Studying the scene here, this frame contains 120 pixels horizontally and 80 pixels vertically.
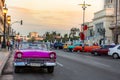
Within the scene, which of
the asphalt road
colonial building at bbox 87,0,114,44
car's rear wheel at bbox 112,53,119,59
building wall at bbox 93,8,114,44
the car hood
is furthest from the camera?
building wall at bbox 93,8,114,44

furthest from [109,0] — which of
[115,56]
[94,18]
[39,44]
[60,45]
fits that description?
[39,44]

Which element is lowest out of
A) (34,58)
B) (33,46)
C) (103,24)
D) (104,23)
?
(34,58)

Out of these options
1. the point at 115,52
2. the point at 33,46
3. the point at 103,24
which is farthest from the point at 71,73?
the point at 103,24

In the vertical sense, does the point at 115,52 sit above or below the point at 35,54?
below

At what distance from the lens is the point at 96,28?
456 ft

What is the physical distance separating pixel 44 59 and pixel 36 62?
0.40 meters

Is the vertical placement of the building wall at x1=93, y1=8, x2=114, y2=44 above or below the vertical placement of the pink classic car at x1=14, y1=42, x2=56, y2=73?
above

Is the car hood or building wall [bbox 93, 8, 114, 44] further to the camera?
building wall [bbox 93, 8, 114, 44]

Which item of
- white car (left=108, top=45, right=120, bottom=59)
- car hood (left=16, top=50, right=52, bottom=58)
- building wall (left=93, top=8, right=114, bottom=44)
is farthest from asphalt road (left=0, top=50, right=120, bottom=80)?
building wall (left=93, top=8, right=114, bottom=44)

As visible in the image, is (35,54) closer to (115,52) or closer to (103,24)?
(115,52)

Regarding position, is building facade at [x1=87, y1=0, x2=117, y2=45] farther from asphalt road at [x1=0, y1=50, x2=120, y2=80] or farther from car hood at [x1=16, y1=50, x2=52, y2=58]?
car hood at [x1=16, y1=50, x2=52, y2=58]

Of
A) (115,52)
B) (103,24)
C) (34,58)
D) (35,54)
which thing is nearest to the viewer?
(35,54)

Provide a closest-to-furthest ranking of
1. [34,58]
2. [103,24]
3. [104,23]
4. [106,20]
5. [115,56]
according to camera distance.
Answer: [34,58] → [115,56] → [106,20] → [104,23] → [103,24]

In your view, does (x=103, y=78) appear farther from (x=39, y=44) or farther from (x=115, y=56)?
(x=115, y=56)
